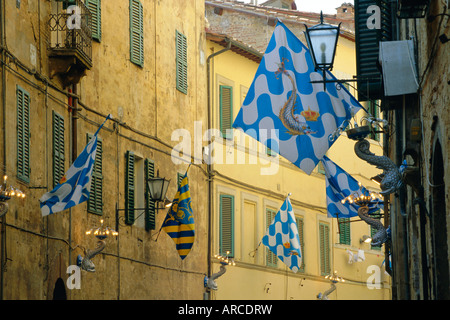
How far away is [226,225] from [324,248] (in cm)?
654

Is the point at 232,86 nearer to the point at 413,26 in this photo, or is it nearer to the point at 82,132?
the point at 82,132

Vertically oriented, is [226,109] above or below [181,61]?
below

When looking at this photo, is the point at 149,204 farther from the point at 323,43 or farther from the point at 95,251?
the point at 323,43

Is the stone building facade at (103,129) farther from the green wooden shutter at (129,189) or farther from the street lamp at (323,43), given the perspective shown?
the street lamp at (323,43)

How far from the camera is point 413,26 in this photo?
42.9 feet

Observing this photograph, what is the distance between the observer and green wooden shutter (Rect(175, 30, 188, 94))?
2606cm

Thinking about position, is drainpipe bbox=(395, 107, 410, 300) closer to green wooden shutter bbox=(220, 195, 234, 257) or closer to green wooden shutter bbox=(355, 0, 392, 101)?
green wooden shutter bbox=(355, 0, 392, 101)

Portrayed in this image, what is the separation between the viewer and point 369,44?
1623cm

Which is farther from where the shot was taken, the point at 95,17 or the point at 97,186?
the point at 95,17

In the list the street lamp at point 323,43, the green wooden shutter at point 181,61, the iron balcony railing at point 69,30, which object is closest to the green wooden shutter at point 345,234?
the green wooden shutter at point 181,61

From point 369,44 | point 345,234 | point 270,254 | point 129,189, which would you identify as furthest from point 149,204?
point 345,234

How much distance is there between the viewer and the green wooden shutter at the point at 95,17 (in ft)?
68.5

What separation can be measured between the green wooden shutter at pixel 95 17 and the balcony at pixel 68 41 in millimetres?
1584

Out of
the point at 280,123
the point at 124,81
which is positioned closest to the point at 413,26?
the point at 280,123
